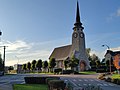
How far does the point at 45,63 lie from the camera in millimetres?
102625

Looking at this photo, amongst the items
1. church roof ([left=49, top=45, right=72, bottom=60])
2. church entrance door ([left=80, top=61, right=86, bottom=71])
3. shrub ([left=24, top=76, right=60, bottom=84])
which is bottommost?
shrub ([left=24, top=76, right=60, bottom=84])

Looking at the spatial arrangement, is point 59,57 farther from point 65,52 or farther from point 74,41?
point 74,41

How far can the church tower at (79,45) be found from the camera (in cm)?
9931

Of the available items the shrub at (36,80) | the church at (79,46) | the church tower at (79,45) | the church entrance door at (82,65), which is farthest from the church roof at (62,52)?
the shrub at (36,80)

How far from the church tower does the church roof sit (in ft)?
25.2

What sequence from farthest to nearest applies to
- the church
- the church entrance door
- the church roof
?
the church roof → the church → the church entrance door

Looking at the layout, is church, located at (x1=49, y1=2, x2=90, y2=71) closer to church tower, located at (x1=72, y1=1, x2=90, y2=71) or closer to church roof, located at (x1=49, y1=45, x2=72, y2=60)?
church tower, located at (x1=72, y1=1, x2=90, y2=71)

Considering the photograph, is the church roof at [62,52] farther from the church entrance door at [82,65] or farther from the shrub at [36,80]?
the shrub at [36,80]

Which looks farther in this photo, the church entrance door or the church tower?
the church tower

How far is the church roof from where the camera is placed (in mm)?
108831

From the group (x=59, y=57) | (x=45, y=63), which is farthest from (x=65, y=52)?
(x=45, y=63)

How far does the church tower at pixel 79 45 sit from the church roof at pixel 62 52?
25.2 ft

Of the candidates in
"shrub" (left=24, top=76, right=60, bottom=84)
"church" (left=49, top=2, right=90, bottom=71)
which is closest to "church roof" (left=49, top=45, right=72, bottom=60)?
"church" (left=49, top=2, right=90, bottom=71)

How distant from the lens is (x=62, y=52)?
4505 inches
